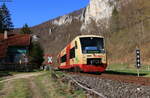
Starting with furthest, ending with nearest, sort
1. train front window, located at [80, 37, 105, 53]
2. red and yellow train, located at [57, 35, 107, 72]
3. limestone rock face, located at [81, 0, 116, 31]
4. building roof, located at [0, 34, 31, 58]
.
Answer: limestone rock face, located at [81, 0, 116, 31], building roof, located at [0, 34, 31, 58], train front window, located at [80, 37, 105, 53], red and yellow train, located at [57, 35, 107, 72]

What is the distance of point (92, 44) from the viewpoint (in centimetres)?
3109

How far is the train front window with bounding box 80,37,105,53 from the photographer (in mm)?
30666

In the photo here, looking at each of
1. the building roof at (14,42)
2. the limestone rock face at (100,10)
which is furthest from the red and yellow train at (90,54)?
the limestone rock face at (100,10)

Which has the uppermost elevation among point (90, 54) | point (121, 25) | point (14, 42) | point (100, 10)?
point (100, 10)

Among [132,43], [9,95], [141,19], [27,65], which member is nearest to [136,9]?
[141,19]

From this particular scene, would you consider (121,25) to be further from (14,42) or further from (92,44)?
(92,44)

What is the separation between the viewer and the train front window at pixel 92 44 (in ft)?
101

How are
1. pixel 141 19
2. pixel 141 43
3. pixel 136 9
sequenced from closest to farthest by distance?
pixel 141 43
pixel 141 19
pixel 136 9

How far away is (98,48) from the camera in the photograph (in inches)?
1212

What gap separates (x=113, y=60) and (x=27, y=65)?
1867 inches

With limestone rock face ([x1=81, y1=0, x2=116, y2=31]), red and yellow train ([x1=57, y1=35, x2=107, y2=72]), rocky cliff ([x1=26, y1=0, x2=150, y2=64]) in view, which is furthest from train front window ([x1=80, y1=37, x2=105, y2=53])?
limestone rock face ([x1=81, y1=0, x2=116, y2=31])

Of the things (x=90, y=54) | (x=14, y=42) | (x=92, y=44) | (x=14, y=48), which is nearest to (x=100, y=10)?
(x=14, y=42)

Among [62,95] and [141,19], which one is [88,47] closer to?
[62,95]

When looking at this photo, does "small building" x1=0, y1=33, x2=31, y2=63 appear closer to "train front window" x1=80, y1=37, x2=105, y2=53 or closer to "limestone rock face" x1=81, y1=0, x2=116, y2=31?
"train front window" x1=80, y1=37, x2=105, y2=53
